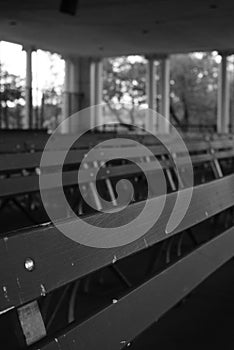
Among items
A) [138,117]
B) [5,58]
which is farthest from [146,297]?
[138,117]

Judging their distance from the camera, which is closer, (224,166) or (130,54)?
(224,166)

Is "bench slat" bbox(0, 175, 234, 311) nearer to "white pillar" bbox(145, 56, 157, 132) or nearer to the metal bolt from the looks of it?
the metal bolt

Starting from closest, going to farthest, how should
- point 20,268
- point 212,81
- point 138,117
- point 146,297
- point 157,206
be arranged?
point 20,268 < point 146,297 < point 157,206 < point 138,117 < point 212,81

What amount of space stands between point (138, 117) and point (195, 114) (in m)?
8.12

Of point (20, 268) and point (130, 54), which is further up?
point (130, 54)

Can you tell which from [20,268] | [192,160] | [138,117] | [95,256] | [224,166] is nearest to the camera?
[20,268]

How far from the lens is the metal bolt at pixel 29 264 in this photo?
96 cm

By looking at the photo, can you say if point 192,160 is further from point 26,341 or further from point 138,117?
point 138,117

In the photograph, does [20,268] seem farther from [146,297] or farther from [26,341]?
[146,297]

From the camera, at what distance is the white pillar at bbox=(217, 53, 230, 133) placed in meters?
18.4

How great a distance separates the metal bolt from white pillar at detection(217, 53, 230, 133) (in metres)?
18.0

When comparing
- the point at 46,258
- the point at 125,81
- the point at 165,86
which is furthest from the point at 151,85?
the point at 46,258

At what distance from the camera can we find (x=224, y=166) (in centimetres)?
727

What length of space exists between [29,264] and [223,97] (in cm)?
1828
